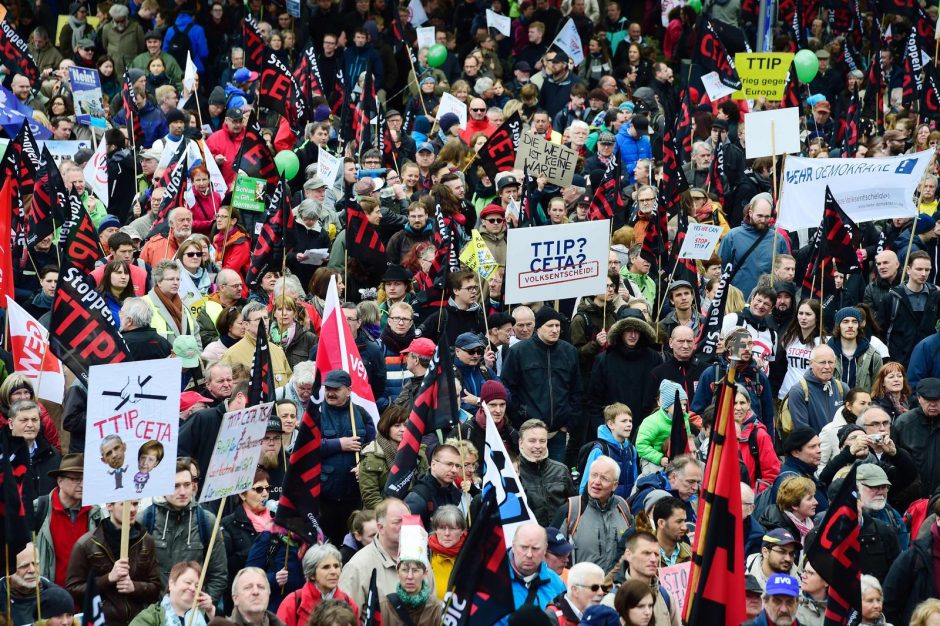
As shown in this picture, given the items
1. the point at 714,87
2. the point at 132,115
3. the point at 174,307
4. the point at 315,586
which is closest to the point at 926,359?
the point at 174,307

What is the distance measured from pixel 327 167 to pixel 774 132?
410 centimetres

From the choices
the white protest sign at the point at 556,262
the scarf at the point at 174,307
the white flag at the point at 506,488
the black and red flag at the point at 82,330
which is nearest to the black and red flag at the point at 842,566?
the white flag at the point at 506,488

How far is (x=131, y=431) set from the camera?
9445 millimetres

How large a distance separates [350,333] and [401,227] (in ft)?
13.2

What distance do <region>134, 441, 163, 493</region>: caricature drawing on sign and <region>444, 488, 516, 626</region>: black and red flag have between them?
1823 millimetres

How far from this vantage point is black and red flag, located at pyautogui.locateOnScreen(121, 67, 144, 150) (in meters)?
18.1

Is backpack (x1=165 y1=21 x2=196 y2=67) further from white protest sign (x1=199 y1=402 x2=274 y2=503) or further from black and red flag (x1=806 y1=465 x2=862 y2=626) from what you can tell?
black and red flag (x1=806 y1=465 x2=862 y2=626)

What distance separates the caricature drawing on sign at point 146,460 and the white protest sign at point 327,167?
7154 millimetres

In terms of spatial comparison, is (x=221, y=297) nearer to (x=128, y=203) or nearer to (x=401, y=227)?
(x=401, y=227)

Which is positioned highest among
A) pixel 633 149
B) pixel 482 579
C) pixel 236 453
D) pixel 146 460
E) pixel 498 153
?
pixel 146 460

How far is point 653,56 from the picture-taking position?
23531 millimetres

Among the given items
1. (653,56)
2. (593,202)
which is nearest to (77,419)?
(593,202)

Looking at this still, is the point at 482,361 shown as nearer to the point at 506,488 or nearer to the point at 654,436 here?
the point at 654,436

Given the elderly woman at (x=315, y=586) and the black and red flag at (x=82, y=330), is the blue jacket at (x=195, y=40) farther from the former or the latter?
the elderly woman at (x=315, y=586)
